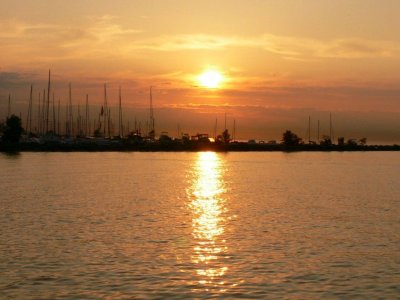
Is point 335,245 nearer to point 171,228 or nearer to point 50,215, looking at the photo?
point 171,228

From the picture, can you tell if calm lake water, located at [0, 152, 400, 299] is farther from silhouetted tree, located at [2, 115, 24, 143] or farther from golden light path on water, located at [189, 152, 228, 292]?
silhouetted tree, located at [2, 115, 24, 143]

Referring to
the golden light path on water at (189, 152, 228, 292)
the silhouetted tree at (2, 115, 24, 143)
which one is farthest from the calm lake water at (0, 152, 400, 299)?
the silhouetted tree at (2, 115, 24, 143)

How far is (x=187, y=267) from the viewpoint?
29.9 metres

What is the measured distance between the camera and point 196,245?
36.2 m

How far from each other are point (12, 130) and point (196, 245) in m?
164

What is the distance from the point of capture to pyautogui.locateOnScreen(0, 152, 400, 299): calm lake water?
2611 cm

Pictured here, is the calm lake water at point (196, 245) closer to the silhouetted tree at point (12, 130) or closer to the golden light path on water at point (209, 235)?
the golden light path on water at point (209, 235)

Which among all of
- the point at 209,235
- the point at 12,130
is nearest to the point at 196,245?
the point at 209,235

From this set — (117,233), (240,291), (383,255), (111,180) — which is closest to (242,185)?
(111,180)

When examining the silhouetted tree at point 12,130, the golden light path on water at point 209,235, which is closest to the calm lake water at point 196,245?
the golden light path on water at point 209,235

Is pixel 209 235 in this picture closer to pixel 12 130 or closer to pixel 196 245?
pixel 196 245

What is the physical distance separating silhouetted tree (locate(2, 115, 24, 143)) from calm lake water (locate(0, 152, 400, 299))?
122 meters

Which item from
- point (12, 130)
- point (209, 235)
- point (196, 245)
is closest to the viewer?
point (196, 245)

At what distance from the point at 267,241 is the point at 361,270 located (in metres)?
8.74
